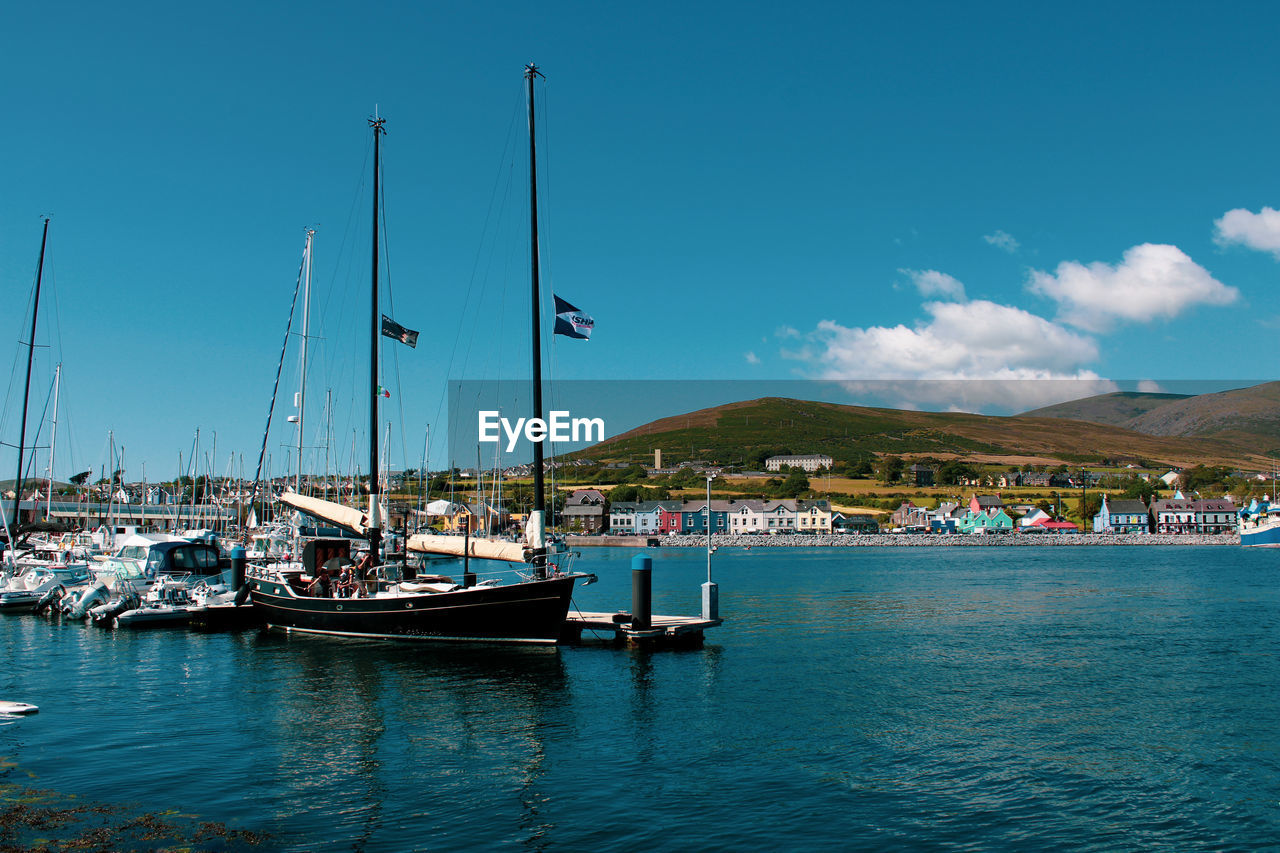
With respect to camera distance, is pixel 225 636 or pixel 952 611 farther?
pixel 952 611

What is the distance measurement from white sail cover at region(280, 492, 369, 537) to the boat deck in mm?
10166

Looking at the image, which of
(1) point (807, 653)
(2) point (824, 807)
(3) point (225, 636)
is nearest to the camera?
(2) point (824, 807)

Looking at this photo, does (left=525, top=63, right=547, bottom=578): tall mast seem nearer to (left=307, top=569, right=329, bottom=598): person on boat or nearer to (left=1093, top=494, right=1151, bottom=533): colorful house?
(left=307, top=569, right=329, bottom=598): person on boat

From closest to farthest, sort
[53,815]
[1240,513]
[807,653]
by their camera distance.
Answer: [53,815] → [807,653] → [1240,513]

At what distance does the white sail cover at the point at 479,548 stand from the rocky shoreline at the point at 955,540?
5142 inches

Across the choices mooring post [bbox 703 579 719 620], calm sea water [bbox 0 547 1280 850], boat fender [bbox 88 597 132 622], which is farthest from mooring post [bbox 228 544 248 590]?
mooring post [bbox 703 579 719 620]

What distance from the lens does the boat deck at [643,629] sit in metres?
32.9

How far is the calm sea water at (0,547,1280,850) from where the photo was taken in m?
14.6

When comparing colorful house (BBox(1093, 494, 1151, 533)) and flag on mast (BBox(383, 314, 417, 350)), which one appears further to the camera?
colorful house (BBox(1093, 494, 1151, 533))

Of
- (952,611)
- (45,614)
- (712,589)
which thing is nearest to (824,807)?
(712,589)

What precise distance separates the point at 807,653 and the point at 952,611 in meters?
19.5

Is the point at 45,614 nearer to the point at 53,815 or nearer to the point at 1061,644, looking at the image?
the point at 53,815

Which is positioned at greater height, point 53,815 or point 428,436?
point 428,436

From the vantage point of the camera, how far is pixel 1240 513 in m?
163
